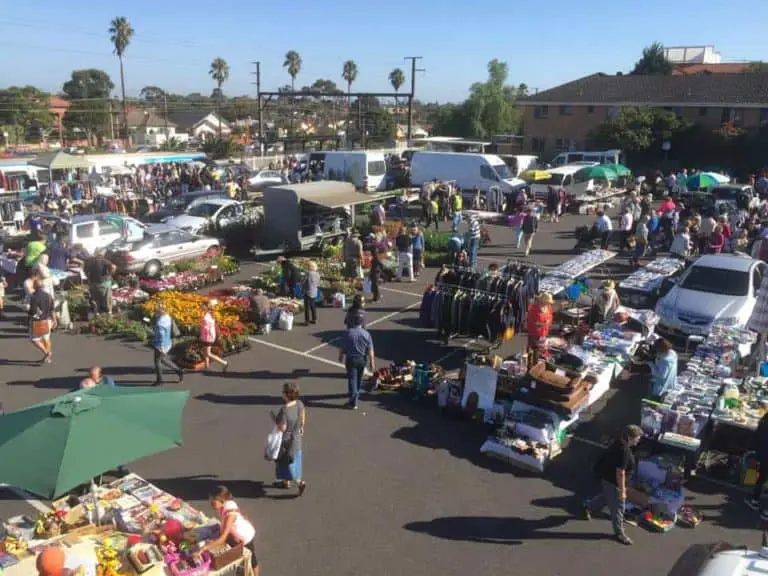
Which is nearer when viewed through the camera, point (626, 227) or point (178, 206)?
point (626, 227)

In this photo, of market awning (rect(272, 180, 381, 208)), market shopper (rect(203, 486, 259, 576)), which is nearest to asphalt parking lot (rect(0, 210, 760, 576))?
market shopper (rect(203, 486, 259, 576))

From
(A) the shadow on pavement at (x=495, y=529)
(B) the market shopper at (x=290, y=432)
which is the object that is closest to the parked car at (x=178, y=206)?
(B) the market shopper at (x=290, y=432)

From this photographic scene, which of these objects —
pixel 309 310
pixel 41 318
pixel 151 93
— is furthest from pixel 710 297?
pixel 151 93

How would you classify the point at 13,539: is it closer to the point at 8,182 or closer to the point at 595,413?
the point at 595,413

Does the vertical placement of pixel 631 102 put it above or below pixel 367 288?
above

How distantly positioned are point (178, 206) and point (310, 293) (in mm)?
12146

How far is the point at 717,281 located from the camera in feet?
47.6

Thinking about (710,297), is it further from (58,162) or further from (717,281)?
(58,162)

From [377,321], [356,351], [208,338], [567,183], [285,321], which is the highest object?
[567,183]

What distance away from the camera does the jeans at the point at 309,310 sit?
14961 millimetres

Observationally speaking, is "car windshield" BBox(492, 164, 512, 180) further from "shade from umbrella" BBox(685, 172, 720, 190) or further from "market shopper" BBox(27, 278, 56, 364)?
"market shopper" BBox(27, 278, 56, 364)

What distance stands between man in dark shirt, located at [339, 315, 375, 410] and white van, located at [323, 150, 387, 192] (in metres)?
23.8

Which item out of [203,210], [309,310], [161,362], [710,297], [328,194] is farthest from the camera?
[203,210]

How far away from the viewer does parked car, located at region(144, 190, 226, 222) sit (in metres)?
23.7
